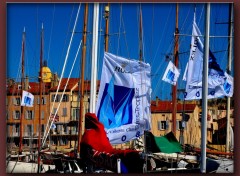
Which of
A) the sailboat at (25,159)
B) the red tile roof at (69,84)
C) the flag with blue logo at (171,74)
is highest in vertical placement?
the flag with blue logo at (171,74)

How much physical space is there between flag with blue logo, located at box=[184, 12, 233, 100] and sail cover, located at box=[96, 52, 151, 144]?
521 mm

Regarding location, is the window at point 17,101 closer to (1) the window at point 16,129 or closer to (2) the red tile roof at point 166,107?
(1) the window at point 16,129

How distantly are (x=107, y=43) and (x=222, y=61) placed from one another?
1.39m

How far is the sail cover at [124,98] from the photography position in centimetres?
1012

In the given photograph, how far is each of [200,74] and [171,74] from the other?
52cm

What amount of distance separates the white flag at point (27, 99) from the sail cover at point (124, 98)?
33.3 inches

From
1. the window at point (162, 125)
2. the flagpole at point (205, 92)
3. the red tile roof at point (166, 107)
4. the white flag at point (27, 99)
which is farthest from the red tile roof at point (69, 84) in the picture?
the flagpole at point (205, 92)

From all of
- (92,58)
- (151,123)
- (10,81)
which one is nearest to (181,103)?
(151,123)

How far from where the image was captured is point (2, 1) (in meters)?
9.57

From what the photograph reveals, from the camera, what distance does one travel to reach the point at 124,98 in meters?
10.2

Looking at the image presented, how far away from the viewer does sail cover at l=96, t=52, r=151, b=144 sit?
10.1m

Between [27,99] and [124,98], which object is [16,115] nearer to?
[27,99]

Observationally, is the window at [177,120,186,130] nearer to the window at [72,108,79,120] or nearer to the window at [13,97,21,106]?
the window at [72,108,79,120]

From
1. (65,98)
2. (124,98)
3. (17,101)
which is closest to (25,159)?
(17,101)
